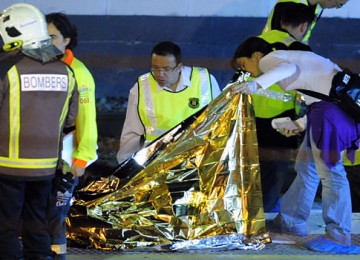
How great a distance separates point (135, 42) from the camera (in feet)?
30.9

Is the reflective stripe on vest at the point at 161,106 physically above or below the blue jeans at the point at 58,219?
above

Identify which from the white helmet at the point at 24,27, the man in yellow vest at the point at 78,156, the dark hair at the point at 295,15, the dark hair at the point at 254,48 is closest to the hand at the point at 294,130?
the dark hair at the point at 254,48

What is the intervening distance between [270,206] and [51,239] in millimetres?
2038

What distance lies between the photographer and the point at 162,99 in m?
5.58

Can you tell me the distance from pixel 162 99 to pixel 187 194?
77cm

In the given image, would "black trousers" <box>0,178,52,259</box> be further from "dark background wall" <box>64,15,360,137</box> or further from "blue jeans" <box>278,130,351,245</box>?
"dark background wall" <box>64,15,360,137</box>

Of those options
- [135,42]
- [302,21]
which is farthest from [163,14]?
[302,21]

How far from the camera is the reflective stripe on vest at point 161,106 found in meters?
5.57

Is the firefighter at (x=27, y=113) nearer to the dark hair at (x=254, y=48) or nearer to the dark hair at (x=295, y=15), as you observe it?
the dark hair at (x=254, y=48)

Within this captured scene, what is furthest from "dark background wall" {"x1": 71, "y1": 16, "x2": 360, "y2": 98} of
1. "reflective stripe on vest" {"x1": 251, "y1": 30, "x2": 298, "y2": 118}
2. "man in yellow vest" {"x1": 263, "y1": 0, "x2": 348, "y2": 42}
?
"reflective stripe on vest" {"x1": 251, "y1": 30, "x2": 298, "y2": 118}

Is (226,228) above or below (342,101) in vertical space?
below

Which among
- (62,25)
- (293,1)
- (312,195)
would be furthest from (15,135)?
(293,1)

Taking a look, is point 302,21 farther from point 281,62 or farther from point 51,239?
point 51,239

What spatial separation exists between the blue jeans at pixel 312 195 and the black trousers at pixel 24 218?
5.68 ft
